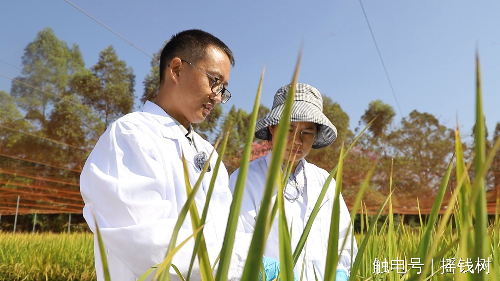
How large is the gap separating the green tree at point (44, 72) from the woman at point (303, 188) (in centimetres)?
602

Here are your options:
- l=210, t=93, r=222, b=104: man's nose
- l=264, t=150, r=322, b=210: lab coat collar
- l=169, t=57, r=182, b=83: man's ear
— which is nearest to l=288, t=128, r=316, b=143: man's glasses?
l=264, t=150, r=322, b=210: lab coat collar

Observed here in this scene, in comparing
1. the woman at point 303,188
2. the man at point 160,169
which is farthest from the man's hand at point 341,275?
the man at point 160,169

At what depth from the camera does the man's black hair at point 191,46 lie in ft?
4.32

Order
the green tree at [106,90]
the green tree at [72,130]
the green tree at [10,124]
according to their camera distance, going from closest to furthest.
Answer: the green tree at [10,124] → the green tree at [72,130] → the green tree at [106,90]

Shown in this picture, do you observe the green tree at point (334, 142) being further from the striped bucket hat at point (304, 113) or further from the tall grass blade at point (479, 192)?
the tall grass blade at point (479, 192)

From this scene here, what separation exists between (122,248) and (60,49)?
37.5 feet

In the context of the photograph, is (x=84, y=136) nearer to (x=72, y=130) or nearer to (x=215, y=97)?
(x=72, y=130)

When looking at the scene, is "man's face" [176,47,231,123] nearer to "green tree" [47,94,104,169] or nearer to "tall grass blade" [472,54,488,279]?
"tall grass blade" [472,54,488,279]

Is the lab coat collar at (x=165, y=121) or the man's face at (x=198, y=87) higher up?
the man's face at (x=198, y=87)

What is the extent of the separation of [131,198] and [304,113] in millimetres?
916

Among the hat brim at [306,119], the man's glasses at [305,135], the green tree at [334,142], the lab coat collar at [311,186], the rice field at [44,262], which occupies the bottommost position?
the rice field at [44,262]

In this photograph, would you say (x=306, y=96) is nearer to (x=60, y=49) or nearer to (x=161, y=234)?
(x=161, y=234)

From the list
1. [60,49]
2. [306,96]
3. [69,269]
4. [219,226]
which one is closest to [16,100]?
[60,49]

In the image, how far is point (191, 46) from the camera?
134cm
